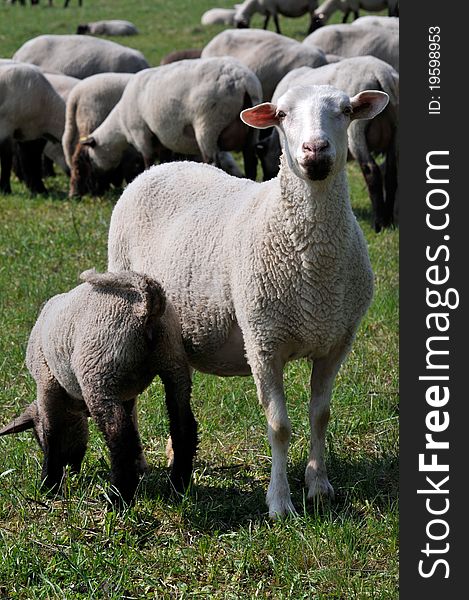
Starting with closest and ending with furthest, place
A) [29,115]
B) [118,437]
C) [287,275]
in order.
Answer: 1. [118,437]
2. [287,275]
3. [29,115]

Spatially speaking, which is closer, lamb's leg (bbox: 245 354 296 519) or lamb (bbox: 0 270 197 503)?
lamb (bbox: 0 270 197 503)

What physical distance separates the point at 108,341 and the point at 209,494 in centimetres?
79

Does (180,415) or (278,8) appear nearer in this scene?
(180,415)

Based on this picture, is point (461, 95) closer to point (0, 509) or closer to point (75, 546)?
point (75, 546)

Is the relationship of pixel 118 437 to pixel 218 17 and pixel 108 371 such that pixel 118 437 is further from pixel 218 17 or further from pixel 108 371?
pixel 218 17

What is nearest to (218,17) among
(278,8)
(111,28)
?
(278,8)

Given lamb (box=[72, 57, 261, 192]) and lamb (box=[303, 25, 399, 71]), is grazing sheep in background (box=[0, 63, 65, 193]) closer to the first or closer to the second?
lamb (box=[72, 57, 261, 192])

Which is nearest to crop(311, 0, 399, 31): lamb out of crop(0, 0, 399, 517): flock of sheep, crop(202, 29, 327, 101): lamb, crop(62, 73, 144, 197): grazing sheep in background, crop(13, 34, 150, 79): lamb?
crop(13, 34, 150, 79): lamb

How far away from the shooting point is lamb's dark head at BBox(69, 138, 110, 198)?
35.3ft

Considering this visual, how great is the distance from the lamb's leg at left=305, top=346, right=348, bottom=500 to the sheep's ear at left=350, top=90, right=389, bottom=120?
34.6 inches

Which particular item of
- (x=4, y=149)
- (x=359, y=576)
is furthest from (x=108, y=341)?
(x=4, y=149)

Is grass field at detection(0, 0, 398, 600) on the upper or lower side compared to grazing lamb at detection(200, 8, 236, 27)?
upper

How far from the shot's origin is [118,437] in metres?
3.81

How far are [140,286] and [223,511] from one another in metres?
0.90
